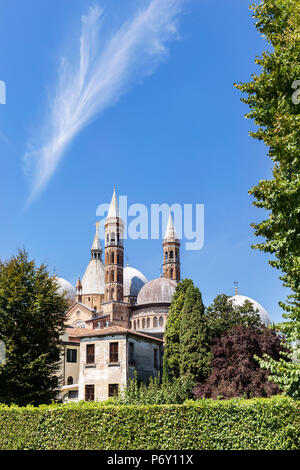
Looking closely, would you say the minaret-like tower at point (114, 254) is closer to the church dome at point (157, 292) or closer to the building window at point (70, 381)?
the church dome at point (157, 292)

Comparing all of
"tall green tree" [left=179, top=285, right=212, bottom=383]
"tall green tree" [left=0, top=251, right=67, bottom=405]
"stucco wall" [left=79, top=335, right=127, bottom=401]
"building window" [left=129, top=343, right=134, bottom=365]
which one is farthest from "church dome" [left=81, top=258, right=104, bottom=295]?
"tall green tree" [left=0, top=251, right=67, bottom=405]

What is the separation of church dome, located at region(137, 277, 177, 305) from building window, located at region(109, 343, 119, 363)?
3750cm

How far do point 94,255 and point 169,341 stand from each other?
194 ft

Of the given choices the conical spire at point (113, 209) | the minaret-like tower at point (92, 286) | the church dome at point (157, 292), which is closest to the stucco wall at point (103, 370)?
the church dome at point (157, 292)

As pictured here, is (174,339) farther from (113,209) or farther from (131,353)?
(113,209)

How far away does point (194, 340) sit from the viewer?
29156 millimetres

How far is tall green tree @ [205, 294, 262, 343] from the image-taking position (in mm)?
35906

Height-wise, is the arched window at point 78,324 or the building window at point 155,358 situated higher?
the arched window at point 78,324

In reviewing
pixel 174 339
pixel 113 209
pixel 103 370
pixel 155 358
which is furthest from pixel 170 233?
pixel 103 370

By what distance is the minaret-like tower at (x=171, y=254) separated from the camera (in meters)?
79.8

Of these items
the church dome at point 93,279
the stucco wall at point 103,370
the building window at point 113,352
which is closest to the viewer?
the stucco wall at point 103,370

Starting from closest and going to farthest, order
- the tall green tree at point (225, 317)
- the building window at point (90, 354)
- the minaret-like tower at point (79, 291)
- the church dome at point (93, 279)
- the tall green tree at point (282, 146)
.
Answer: the tall green tree at point (282, 146) → the building window at point (90, 354) → the tall green tree at point (225, 317) → the minaret-like tower at point (79, 291) → the church dome at point (93, 279)

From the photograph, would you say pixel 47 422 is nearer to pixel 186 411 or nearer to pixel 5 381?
pixel 186 411
